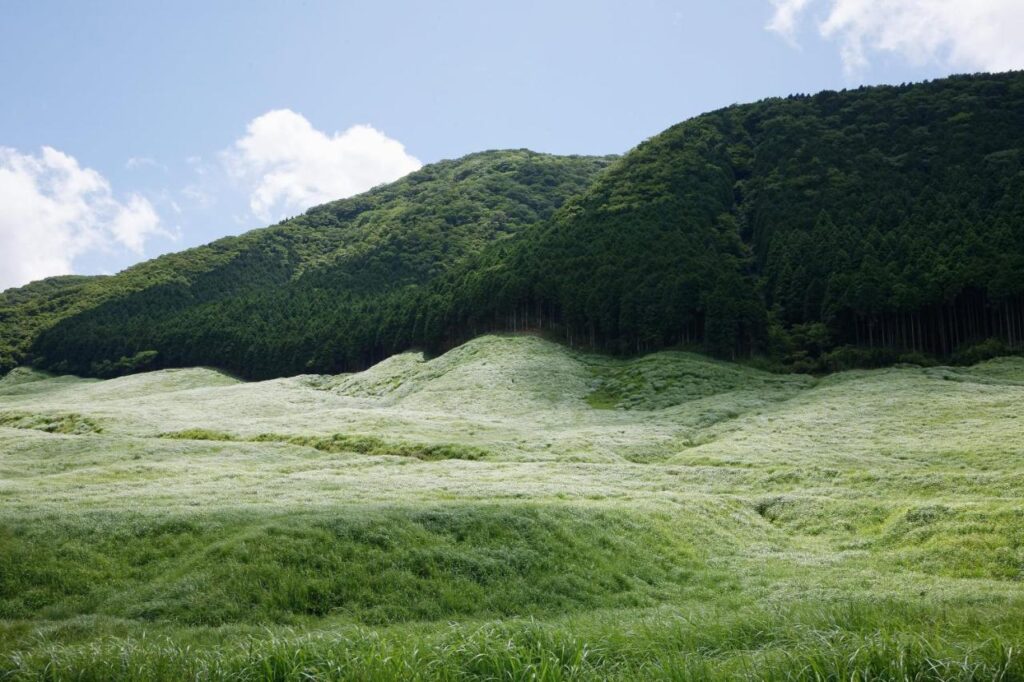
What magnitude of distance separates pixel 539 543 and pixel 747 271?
11640 cm

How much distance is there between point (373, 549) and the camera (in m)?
23.0

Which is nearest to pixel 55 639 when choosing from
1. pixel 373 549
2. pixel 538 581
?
pixel 373 549

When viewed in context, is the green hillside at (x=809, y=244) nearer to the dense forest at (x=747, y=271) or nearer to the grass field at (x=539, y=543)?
the dense forest at (x=747, y=271)

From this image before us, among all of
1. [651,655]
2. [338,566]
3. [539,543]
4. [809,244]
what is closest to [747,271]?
[809,244]

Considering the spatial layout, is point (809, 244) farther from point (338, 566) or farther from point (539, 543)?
point (338, 566)

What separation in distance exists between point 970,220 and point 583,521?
111 meters

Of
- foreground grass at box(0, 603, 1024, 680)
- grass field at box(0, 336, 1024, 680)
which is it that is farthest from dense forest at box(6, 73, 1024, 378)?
foreground grass at box(0, 603, 1024, 680)

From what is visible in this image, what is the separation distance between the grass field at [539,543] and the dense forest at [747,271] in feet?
73.2

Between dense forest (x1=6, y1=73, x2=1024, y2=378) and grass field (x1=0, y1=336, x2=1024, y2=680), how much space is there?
22310 mm

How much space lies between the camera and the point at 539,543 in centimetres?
2523

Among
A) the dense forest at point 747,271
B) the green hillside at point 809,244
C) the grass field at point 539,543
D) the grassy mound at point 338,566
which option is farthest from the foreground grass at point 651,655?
the green hillside at point 809,244

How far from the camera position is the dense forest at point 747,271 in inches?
3681

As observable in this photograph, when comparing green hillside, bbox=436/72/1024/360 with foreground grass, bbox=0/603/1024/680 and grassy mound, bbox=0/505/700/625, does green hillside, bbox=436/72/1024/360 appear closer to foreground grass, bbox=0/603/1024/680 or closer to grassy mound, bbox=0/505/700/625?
grassy mound, bbox=0/505/700/625

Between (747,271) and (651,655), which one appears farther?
(747,271)
